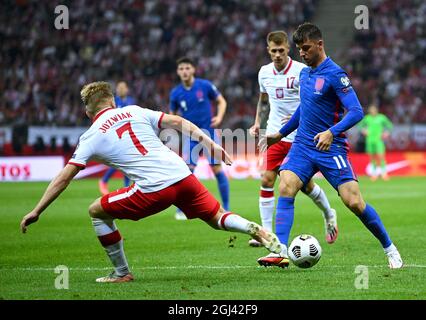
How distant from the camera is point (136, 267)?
29.7ft

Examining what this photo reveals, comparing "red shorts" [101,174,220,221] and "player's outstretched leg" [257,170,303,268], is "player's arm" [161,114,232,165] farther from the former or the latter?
"player's outstretched leg" [257,170,303,268]

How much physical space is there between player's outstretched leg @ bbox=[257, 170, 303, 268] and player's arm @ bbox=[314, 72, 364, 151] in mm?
613

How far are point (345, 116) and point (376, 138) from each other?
1920 cm

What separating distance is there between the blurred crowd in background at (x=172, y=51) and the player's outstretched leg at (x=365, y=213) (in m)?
21.0

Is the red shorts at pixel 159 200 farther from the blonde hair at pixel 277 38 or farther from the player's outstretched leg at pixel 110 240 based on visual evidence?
the blonde hair at pixel 277 38

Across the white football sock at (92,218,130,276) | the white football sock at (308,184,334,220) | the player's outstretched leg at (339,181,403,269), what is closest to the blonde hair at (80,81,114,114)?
the white football sock at (92,218,130,276)

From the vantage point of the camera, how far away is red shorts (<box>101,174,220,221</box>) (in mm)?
7664

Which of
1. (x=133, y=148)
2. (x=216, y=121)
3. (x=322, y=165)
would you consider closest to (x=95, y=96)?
(x=133, y=148)

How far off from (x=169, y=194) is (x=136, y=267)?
Result: 1686 millimetres

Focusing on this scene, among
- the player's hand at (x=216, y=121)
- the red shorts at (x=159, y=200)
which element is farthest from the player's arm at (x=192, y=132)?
the player's hand at (x=216, y=121)

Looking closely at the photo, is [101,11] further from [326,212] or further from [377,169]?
[326,212]

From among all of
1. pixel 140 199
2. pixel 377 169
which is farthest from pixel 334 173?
pixel 377 169

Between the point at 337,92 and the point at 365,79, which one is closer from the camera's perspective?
the point at 337,92

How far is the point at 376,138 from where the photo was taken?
26984 mm
